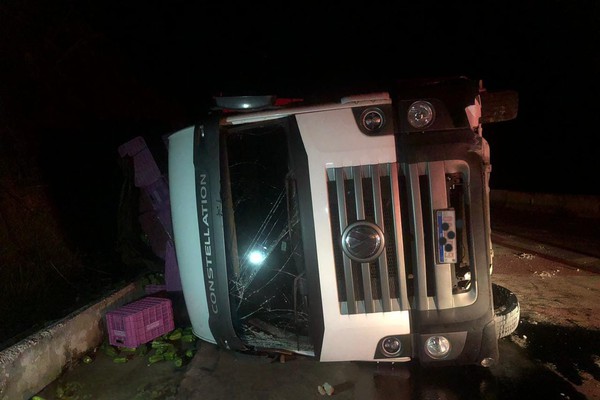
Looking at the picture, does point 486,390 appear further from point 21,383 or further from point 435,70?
point 435,70

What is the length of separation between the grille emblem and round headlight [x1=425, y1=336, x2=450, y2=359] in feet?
2.29

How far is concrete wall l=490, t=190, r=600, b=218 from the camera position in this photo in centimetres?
1163

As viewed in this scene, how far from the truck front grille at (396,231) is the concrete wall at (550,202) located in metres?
10.9

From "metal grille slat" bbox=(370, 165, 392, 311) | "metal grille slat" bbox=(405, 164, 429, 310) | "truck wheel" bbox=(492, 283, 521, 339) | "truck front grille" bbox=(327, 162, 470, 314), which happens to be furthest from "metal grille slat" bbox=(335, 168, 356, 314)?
"truck wheel" bbox=(492, 283, 521, 339)

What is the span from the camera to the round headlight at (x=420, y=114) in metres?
2.80

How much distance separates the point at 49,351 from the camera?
3701 millimetres

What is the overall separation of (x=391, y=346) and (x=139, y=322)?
245 cm

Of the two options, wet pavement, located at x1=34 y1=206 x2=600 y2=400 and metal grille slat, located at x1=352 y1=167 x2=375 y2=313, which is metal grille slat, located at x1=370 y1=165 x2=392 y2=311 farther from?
wet pavement, located at x1=34 y1=206 x2=600 y2=400

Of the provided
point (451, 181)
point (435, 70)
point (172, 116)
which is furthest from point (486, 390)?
point (435, 70)

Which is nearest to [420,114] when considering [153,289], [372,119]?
[372,119]

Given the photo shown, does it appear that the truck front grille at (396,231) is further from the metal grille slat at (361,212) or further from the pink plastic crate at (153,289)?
the pink plastic crate at (153,289)

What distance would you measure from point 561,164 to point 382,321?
1836 cm

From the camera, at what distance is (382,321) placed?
2.85m

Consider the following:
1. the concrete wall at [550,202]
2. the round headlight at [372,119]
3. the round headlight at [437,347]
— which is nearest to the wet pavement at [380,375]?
the round headlight at [437,347]
